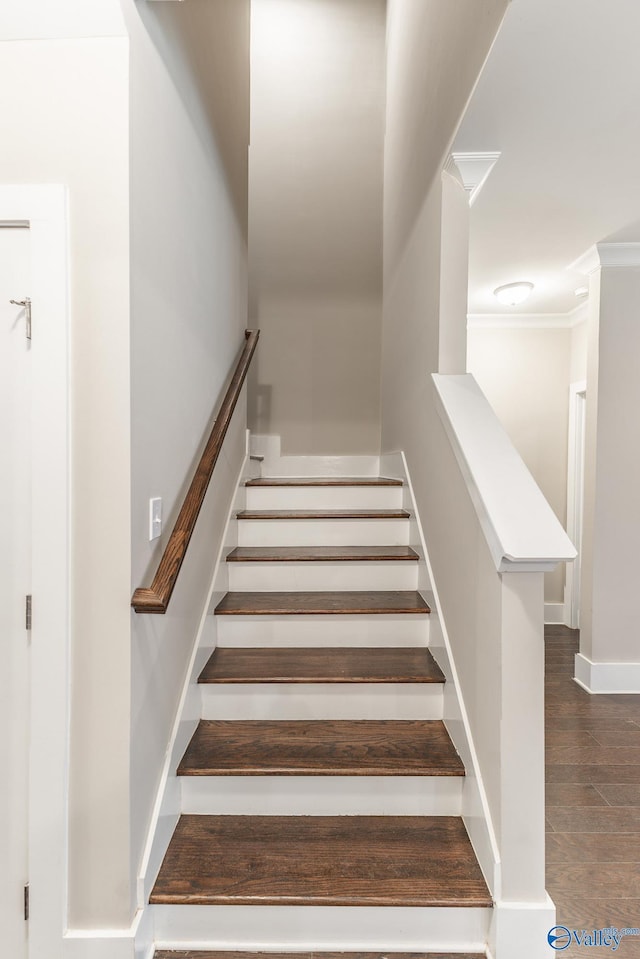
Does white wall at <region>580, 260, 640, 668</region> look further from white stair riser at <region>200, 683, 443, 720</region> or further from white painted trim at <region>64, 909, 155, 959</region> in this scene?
white painted trim at <region>64, 909, 155, 959</region>

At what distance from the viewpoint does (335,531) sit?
108 inches

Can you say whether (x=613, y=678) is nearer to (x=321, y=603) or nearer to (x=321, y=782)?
(x=321, y=603)

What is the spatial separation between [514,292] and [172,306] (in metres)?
2.61

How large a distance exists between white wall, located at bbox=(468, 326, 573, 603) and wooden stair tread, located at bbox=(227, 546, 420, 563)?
87.1 inches

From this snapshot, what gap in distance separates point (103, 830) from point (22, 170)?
66.3 inches

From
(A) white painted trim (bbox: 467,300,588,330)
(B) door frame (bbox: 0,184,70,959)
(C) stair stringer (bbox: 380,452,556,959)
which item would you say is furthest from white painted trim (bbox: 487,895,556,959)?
(A) white painted trim (bbox: 467,300,588,330)

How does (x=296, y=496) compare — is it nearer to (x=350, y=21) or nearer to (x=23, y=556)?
(x=23, y=556)

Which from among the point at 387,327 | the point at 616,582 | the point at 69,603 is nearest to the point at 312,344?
the point at 387,327

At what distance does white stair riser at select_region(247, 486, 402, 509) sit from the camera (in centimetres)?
301

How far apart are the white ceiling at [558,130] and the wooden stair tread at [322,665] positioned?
6.35 feet

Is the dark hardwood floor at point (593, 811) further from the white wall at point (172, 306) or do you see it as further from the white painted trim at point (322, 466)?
the white painted trim at point (322, 466)

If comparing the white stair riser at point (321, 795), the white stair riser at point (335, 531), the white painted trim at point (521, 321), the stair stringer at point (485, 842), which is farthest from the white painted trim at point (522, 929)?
the white painted trim at point (521, 321)

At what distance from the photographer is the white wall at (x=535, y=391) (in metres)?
4.38

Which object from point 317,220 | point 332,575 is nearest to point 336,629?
point 332,575
